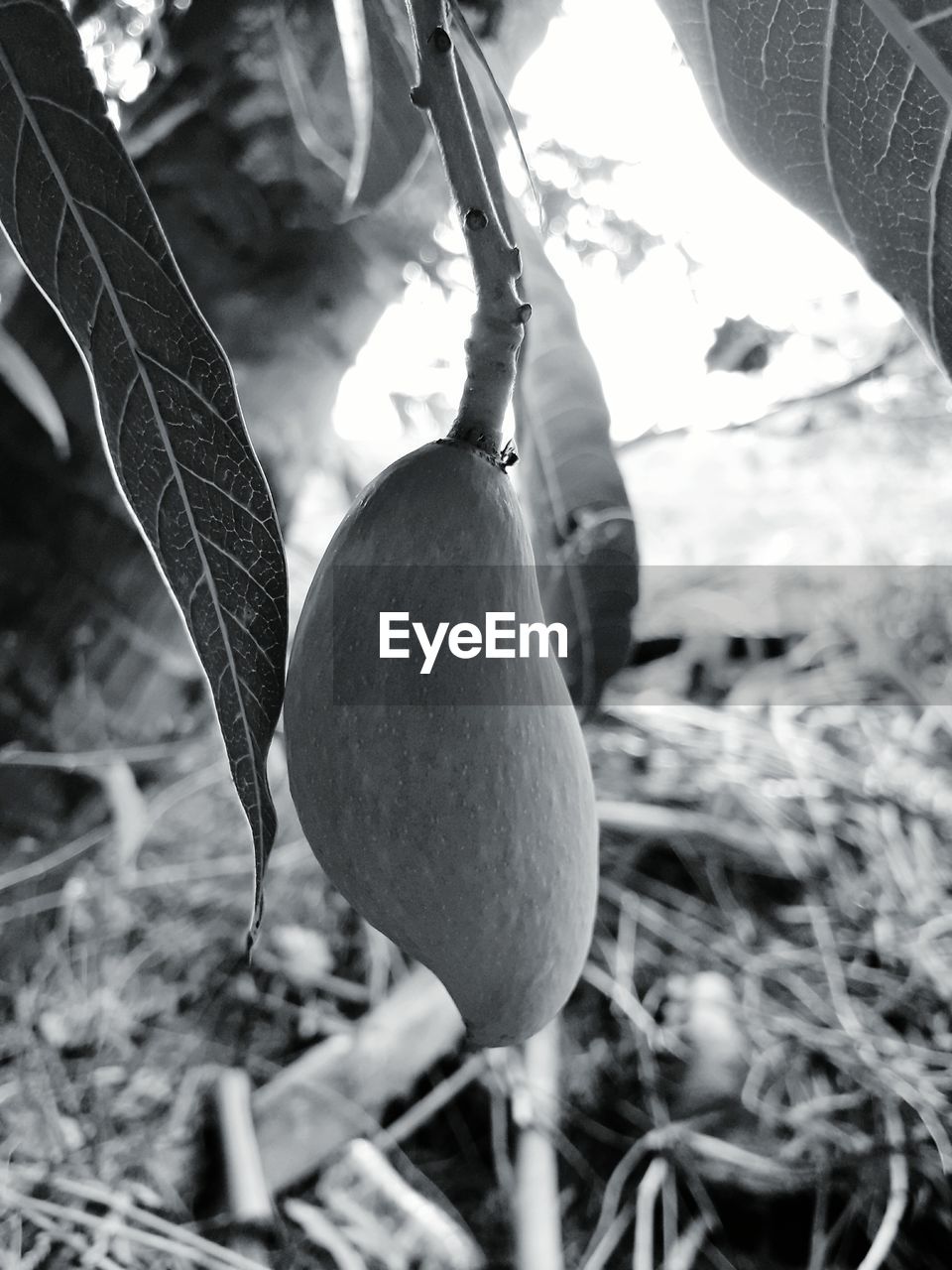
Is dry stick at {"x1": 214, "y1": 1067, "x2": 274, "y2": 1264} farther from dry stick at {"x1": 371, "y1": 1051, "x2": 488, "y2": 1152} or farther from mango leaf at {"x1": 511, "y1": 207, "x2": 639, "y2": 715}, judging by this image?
mango leaf at {"x1": 511, "y1": 207, "x2": 639, "y2": 715}

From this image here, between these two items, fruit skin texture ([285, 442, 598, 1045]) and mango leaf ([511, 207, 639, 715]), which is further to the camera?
mango leaf ([511, 207, 639, 715])

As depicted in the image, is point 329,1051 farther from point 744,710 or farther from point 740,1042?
point 744,710

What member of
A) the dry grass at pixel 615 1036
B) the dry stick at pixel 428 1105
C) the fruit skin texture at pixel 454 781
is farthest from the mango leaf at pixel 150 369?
the dry stick at pixel 428 1105

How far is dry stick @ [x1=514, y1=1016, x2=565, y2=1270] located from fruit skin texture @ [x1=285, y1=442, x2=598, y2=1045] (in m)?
0.29

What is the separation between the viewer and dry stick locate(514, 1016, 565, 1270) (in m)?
0.57

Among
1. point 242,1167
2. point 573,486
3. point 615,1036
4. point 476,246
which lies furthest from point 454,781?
point 615,1036

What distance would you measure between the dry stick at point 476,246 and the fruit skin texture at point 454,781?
0.02 m

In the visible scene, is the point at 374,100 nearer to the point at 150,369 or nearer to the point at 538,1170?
the point at 150,369

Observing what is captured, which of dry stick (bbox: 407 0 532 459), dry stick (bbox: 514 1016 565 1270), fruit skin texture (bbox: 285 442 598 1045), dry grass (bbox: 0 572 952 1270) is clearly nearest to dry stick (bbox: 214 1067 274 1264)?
dry grass (bbox: 0 572 952 1270)

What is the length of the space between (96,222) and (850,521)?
164 cm

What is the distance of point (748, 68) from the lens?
0.31 meters

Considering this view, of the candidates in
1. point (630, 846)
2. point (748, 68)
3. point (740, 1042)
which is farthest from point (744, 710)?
point (748, 68)

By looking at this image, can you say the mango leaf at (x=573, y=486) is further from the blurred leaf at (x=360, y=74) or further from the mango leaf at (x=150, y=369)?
the mango leaf at (x=150, y=369)

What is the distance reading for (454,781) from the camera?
0.83 ft
